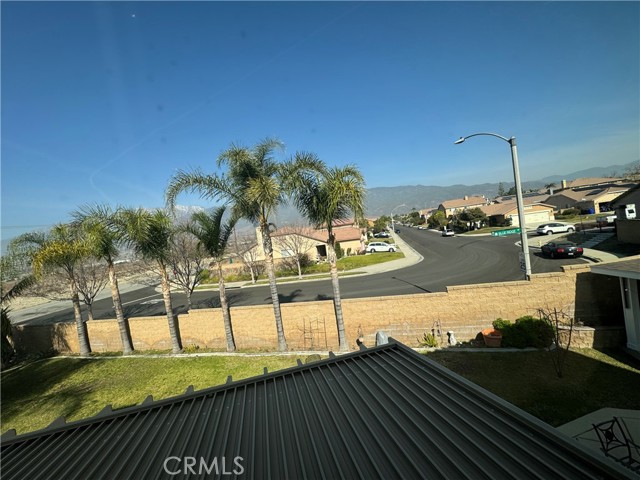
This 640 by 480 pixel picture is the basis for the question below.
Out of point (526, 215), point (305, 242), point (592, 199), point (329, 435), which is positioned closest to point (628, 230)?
point (305, 242)

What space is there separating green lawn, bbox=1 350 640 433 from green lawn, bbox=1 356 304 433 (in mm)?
38

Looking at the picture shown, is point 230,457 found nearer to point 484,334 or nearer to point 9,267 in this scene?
point 484,334

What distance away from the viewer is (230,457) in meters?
3.29

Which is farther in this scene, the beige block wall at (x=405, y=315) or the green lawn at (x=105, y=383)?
the beige block wall at (x=405, y=315)

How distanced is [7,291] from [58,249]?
6.19 m

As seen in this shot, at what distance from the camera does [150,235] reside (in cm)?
1396

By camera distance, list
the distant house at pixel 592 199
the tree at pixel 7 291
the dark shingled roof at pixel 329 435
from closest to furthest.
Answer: the dark shingled roof at pixel 329 435 → the tree at pixel 7 291 → the distant house at pixel 592 199

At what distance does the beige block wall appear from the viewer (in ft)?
37.1

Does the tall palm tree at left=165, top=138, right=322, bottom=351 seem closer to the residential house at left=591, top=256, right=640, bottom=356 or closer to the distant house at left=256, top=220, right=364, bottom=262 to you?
the residential house at left=591, top=256, right=640, bottom=356

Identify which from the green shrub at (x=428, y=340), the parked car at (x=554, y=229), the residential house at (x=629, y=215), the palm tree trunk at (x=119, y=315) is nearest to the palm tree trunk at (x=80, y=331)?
the palm tree trunk at (x=119, y=315)

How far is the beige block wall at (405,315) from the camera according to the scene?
11.3 meters

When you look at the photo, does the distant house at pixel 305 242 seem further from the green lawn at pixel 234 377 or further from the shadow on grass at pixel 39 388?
the shadow on grass at pixel 39 388

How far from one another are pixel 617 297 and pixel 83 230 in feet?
76.8

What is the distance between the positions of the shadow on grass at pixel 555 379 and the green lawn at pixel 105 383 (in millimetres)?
6916
